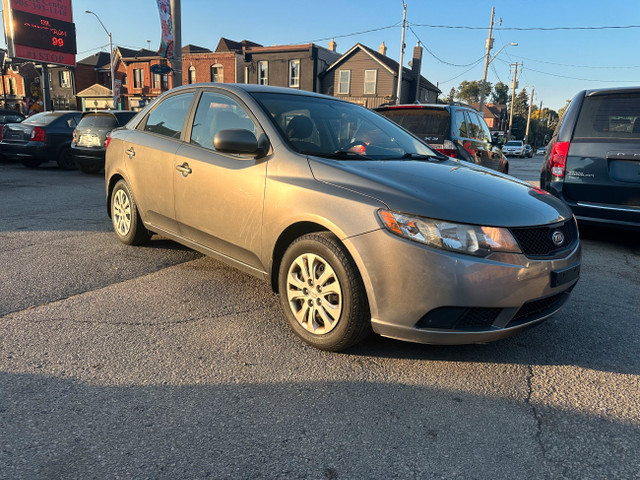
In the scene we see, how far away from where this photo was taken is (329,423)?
2232 mm

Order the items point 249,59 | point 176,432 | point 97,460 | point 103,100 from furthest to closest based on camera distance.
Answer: point 103,100
point 249,59
point 176,432
point 97,460

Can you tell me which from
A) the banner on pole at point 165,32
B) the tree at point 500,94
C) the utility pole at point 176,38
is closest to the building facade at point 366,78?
the banner on pole at point 165,32

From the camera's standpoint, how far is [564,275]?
2.76m

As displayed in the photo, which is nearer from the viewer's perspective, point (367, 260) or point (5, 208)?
point (367, 260)

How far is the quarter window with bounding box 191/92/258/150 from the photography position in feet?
A: 11.8

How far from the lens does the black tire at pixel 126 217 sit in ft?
15.5

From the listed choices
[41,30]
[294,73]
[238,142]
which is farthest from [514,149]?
[238,142]

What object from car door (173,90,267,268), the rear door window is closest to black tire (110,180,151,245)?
car door (173,90,267,268)

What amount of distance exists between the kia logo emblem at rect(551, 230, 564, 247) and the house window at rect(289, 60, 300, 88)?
1500 inches

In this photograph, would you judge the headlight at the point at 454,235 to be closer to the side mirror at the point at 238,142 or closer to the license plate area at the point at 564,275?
the license plate area at the point at 564,275

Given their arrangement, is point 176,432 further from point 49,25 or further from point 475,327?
point 49,25

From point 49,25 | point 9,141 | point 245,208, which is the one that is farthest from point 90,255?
point 49,25

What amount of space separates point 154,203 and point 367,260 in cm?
251

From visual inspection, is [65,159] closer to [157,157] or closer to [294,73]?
[157,157]
